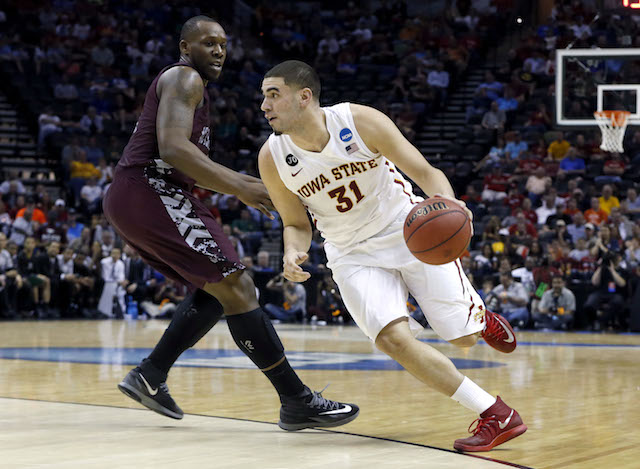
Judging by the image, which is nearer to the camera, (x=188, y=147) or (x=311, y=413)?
(x=188, y=147)

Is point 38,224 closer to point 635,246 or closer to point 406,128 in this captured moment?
point 406,128

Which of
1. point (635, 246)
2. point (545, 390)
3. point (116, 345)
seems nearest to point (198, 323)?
point (545, 390)

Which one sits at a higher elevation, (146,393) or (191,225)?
(191,225)

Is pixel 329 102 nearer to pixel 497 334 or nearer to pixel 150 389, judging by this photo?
pixel 497 334

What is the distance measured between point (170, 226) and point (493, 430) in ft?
5.61

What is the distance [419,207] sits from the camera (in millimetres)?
3822

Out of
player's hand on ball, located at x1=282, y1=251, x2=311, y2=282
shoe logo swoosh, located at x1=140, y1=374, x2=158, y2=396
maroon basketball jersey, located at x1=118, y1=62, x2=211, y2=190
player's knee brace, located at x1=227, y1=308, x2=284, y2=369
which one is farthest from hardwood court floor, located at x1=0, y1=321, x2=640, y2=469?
maroon basketball jersey, located at x1=118, y1=62, x2=211, y2=190

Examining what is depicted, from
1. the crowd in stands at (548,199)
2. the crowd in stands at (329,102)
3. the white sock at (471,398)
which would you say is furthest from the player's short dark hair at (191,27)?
the crowd in stands at (329,102)

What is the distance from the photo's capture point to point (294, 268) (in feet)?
13.0

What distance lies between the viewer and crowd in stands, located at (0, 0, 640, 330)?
44.6 feet

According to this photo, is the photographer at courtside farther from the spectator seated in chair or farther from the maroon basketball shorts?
the maroon basketball shorts

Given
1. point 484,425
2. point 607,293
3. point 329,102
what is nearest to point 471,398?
point 484,425

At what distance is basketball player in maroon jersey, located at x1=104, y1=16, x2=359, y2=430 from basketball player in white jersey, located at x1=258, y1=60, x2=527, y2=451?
0.77 feet

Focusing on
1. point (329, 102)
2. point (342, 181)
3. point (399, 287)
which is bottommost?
point (399, 287)
